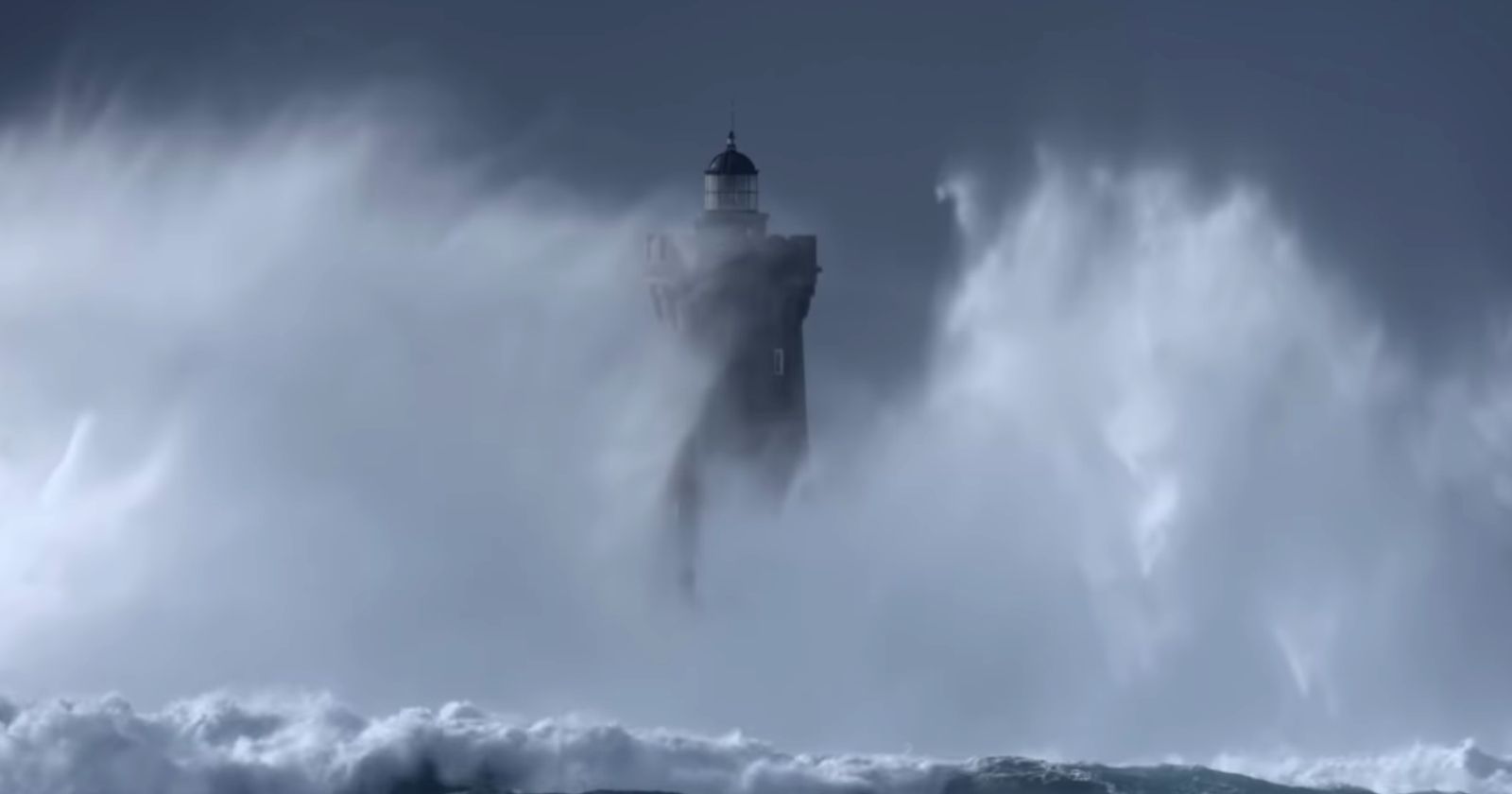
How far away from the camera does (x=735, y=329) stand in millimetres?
69062

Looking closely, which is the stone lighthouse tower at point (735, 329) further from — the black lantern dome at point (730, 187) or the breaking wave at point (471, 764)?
the breaking wave at point (471, 764)

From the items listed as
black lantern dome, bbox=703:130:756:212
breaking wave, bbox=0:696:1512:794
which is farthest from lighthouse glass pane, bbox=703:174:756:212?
breaking wave, bbox=0:696:1512:794

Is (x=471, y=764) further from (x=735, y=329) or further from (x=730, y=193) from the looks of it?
(x=730, y=193)

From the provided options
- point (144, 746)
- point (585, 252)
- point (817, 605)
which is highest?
point (585, 252)

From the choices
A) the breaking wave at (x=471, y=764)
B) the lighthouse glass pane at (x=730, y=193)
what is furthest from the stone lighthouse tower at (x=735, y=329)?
the breaking wave at (x=471, y=764)

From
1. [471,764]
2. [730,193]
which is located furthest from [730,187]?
[471,764]

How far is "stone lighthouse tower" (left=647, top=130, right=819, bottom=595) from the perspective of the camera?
2709 inches

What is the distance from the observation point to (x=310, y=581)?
69.9 m

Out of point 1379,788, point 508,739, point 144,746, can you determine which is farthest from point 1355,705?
point 144,746

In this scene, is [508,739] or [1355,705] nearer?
[508,739]

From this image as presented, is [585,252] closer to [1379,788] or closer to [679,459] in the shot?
[679,459]

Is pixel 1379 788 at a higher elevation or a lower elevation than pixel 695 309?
lower

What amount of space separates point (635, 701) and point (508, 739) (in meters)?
5.55

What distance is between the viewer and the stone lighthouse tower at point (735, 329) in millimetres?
68812
